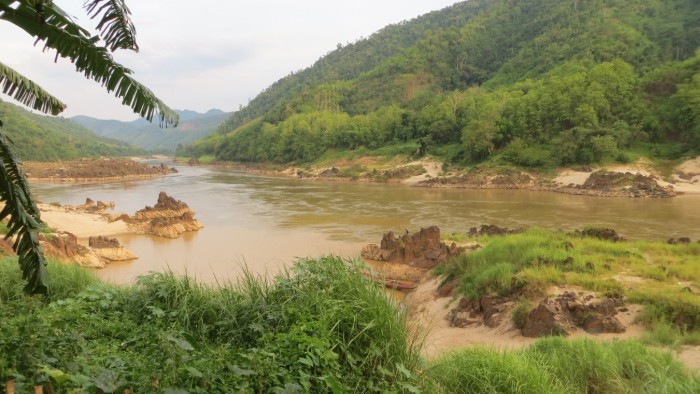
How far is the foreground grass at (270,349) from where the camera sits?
3.48 metres

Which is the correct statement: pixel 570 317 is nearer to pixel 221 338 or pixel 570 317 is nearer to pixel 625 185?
pixel 221 338

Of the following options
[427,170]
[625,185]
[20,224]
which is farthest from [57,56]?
[427,170]

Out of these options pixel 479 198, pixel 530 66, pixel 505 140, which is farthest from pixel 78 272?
pixel 530 66

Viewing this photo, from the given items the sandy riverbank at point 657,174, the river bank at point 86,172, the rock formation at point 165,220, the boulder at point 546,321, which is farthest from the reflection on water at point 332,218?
the river bank at point 86,172

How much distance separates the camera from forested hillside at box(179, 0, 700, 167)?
46344mm

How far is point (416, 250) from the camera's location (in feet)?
59.4

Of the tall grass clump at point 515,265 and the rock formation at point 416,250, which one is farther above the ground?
the tall grass clump at point 515,265

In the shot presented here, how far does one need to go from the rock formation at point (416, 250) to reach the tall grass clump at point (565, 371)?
10124mm

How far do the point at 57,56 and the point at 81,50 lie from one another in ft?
0.87

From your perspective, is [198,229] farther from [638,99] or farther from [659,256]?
Answer: [638,99]

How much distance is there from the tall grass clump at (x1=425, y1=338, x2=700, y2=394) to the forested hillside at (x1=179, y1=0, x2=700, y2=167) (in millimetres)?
43465

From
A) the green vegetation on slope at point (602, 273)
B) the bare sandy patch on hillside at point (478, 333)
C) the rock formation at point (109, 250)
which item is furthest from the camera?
the rock formation at point (109, 250)

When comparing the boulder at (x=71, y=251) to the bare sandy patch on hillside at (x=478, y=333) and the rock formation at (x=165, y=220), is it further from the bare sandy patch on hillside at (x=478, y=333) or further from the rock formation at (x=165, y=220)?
the bare sandy patch on hillside at (x=478, y=333)

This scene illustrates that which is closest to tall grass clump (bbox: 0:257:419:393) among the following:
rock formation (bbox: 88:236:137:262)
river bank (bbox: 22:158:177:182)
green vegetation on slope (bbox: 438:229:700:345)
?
green vegetation on slope (bbox: 438:229:700:345)
